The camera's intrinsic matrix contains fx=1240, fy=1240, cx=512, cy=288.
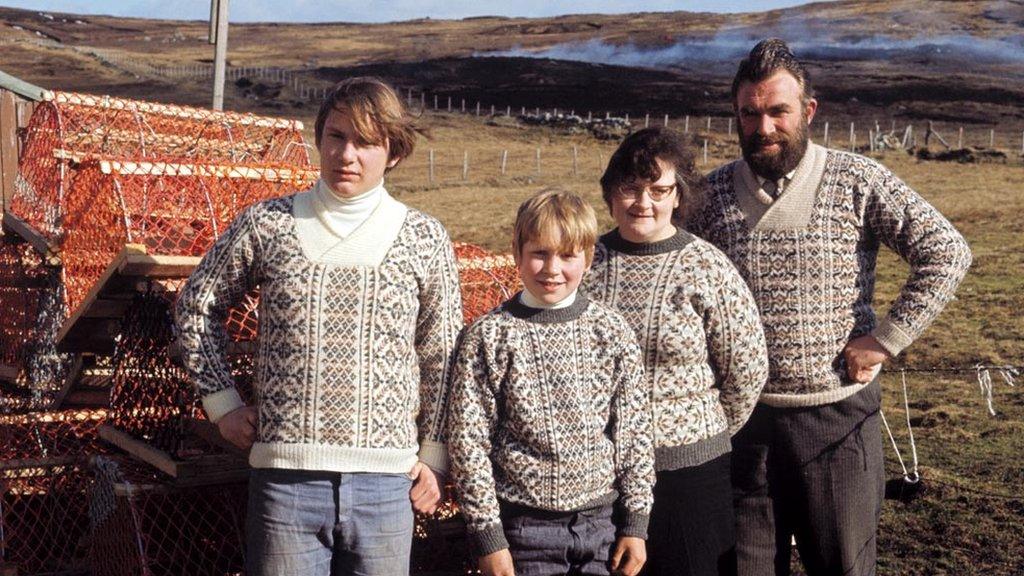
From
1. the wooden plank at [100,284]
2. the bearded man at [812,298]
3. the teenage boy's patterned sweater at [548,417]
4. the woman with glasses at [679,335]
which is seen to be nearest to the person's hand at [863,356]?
the bearded man at [812,298]

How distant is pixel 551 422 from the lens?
10.8 feet

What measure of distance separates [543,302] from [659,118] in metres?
58.0

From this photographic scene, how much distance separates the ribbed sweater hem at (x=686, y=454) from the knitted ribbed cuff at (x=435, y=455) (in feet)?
1.96

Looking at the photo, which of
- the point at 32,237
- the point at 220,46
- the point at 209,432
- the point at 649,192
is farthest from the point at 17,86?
the point at 649,192

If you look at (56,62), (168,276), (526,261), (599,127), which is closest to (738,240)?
(526,261)

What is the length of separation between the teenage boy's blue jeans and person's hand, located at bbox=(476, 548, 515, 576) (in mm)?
241

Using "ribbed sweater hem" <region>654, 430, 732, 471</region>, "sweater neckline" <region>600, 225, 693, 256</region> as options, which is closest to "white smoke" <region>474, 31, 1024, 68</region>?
"sweater neckline" <region>600, 225, 693, 256</region>

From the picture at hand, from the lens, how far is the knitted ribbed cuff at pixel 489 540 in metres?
3.28

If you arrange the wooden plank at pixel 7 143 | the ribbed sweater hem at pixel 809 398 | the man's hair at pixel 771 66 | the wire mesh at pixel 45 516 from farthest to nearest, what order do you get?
the wooden plank at pixel 7 143, the wire mesh at pixel 45 516, the ribbed sweater hem at pixel 809 398, the man's hair at pixel 771 66

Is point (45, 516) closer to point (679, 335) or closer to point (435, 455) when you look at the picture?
point (435, 455)

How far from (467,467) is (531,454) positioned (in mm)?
180

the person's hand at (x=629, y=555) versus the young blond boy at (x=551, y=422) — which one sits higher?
the young blond boy at (x=551, y=422)

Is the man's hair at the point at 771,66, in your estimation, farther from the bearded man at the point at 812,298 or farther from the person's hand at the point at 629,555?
the person's hand at the point at 629,555

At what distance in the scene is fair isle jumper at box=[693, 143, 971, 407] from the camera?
3.73 metres
